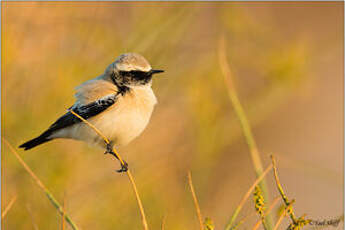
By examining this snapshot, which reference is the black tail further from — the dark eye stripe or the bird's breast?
the dark eye stripe

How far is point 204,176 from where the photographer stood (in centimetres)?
342

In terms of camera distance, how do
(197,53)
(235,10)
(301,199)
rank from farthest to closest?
(301,199)
(197,53)
(235,10)

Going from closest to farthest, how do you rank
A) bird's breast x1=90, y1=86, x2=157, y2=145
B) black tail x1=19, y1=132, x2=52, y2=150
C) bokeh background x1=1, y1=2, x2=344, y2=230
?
black tail x1=19, y1=132, x2=52, y2=150 → bird's breast x1=90, y1=86, x2=157, y2=145 → bokeh background x1=1, y1=2, x2=344, y2=230

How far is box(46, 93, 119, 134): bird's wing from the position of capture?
8.21 ft

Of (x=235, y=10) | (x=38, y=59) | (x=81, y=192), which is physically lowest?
(x=81, y=192)

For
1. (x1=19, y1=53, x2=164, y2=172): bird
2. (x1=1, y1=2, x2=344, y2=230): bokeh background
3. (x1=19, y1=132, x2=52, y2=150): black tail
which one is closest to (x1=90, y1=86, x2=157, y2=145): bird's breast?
(x1=19, y1=53, x2=164, y2=172): bird

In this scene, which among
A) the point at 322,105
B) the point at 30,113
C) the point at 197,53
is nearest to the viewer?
the point at 30,113

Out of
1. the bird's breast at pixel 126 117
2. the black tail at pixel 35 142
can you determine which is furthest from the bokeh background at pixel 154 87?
the bird's breast at pixel 126 117

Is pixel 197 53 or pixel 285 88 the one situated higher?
pixel 197 53

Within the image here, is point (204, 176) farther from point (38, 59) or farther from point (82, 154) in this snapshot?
point (38, 59)

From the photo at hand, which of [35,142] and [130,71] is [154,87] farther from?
[35,142]

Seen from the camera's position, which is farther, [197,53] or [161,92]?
[197,53]

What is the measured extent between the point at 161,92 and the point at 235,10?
93cm

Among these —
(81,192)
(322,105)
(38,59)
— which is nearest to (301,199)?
(322,105)
